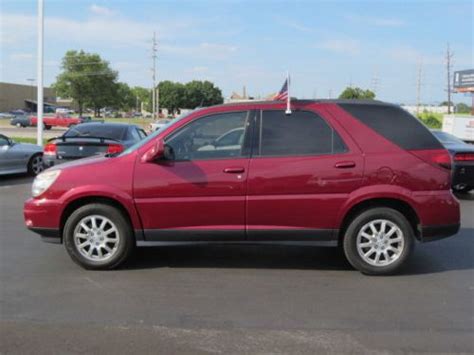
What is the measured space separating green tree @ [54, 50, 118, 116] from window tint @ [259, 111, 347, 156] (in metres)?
67.0

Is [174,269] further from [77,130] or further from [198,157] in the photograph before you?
[77,130]

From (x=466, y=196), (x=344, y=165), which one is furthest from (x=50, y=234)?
(x=466, y=196)

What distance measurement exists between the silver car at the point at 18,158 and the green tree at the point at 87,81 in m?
57.5

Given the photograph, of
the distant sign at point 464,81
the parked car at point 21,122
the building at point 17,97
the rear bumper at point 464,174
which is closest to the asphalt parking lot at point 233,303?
the rear bumper at point 464,174

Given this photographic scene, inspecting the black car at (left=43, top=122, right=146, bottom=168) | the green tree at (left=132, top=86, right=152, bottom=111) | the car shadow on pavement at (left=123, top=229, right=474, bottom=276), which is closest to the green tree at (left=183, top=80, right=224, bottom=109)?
the green tree at (left=132, top=86, right=152, bottom=111)

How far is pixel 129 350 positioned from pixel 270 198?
222 centimetres

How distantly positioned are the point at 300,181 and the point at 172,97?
100 m

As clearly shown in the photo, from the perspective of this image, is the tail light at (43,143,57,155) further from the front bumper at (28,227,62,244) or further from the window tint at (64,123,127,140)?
the front bumper at (28,227,62,244)

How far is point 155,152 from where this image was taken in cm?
549

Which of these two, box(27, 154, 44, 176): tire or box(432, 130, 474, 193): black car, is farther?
box(27, 154, 44, 176): tire

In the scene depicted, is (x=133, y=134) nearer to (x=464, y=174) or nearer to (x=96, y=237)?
(x=96, y=237)

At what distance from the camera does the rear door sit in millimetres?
5508

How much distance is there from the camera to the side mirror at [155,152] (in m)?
5.48

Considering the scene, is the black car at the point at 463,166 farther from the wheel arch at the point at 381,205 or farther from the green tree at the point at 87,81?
the green tree at the point at 87,81
